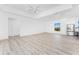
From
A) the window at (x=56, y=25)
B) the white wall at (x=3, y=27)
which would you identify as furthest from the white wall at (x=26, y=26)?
the window at (x=56, y=25)

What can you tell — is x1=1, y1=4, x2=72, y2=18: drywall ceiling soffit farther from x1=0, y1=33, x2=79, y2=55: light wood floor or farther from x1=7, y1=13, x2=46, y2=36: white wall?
x1=0, y1=33, x2=79, y2=55: light wood floor

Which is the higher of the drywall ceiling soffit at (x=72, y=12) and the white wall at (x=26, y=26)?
the drywall ceiling soffit at (x=72, y=12)

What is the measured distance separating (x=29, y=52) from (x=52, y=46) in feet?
1.85

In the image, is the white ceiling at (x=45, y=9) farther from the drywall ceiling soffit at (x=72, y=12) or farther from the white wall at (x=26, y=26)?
the white wall at (x=26, y=26)

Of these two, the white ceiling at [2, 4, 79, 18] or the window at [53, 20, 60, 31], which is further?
the window at [53, 20, 60, 31]

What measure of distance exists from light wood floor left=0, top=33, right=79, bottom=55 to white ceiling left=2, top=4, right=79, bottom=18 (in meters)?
0.52

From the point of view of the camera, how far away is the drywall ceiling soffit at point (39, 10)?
2.56 meters

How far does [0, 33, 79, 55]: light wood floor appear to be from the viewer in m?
2.60

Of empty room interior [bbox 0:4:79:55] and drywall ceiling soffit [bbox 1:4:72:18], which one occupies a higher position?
drywall ceiling soffit [bbox 1:4:72:18]

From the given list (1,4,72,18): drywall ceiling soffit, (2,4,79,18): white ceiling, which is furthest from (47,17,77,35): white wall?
(1,4,72,18): drywall ceiling soffit

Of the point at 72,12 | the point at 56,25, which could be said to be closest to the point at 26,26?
the point at 56,25

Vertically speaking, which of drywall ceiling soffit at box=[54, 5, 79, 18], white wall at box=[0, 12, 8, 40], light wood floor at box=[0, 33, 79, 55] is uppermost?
drywall ceiling soffit at box=[54, 5, 79, 18]

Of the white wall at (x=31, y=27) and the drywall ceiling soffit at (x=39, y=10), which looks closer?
the drywall ceiling soffit at (x=39, y=10)
